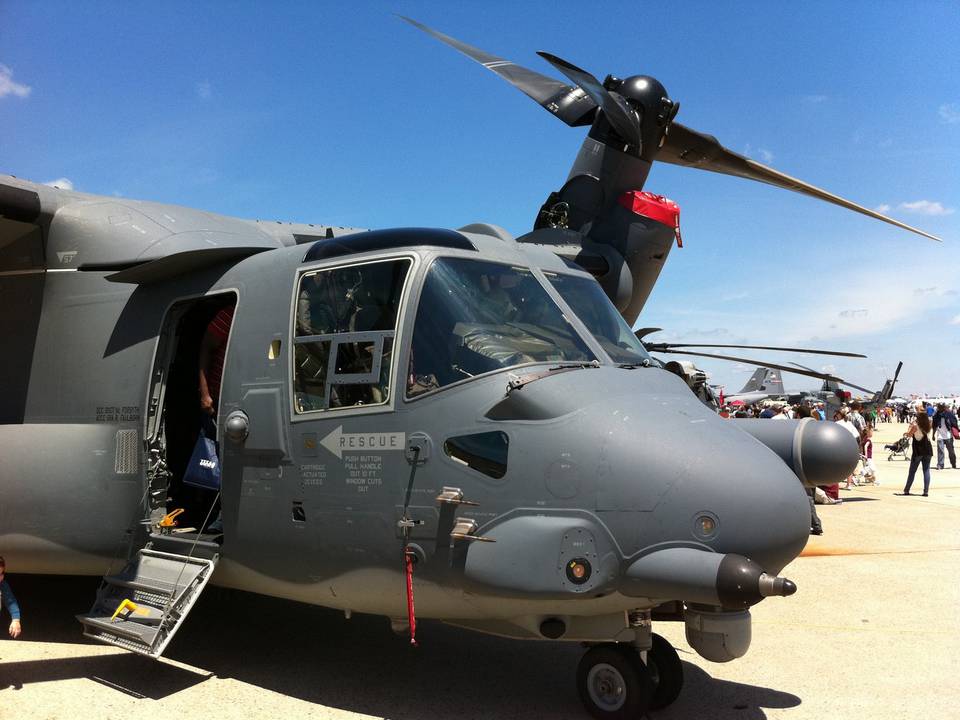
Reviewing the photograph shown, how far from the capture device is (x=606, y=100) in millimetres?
7941

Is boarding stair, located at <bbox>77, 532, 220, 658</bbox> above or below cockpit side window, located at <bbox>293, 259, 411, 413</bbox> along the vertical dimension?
below

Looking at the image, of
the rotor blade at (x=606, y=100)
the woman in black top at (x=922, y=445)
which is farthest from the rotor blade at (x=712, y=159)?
the woman in black top at (x=922, y=445)

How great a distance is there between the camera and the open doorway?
5.71m

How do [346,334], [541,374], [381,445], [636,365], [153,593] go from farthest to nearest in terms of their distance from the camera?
[153,593]
[346,334]
[636,365]
[381,445]
[541,374]

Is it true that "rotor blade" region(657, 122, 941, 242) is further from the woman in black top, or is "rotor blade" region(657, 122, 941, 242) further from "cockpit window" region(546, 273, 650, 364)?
the woman in black top

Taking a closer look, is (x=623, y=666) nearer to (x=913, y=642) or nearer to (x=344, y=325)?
(x=344, y=325)

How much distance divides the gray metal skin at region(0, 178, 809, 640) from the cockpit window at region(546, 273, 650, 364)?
0.16 metres

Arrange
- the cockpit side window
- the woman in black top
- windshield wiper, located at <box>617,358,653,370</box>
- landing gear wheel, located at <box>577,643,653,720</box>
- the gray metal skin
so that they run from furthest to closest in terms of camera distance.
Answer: the woman in black top → the cockpit side window → windshield wiper, located at <box>617,358,653,370</box> → landing gear wheel, located at <box>577,643,653,720</box> → the gray metal skin

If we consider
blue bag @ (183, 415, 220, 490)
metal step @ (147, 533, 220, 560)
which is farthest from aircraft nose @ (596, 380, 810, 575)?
blue bag @ (183, 415, 220, 490)

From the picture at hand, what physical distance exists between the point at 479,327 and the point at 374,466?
0.99 meters

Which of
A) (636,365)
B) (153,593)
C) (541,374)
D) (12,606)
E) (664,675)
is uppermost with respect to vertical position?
(636,365)

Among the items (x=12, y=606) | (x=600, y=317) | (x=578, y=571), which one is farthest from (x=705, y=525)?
(x=12, y=606)

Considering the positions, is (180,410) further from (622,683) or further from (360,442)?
(622,683)

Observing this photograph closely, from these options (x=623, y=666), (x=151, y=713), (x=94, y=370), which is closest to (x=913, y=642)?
(x=623, y=666)
